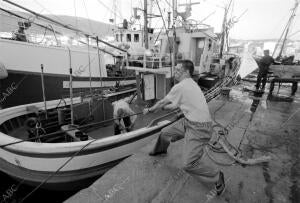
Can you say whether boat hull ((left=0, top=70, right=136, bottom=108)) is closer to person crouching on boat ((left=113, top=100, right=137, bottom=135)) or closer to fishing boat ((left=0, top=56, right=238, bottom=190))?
fishing boat ((left=0, top=56, right=238, bottom=190))

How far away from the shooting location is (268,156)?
310 cm

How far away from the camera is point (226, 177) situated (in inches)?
103

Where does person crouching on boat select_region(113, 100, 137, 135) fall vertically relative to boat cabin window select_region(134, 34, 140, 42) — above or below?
below

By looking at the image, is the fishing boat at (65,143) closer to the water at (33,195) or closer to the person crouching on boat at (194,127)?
the water at (33,195)

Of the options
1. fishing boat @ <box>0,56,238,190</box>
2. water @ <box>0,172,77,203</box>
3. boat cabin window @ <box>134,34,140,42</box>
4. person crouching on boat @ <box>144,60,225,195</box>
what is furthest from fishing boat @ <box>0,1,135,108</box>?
boat cabin window @ <box>134,34,140,42</box>

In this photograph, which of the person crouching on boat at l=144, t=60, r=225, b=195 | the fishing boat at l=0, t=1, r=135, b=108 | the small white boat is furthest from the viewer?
the fishing boat at l=0, t=1, r=135, b=108

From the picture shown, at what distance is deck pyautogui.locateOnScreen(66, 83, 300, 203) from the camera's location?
224 cm

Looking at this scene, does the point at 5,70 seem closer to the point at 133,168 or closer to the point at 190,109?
the point at 133,168

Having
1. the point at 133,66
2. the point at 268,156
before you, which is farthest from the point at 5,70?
the point at 268,156

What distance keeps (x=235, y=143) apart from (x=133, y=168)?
2193mm

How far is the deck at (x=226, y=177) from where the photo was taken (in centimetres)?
224

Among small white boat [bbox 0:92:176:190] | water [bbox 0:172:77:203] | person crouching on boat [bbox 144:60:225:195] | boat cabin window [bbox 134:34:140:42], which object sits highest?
boat cabin window [bbox 134:34:140:42]

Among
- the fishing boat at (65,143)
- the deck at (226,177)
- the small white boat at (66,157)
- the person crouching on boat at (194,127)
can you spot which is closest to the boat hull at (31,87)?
the fishing boat at (65,143)

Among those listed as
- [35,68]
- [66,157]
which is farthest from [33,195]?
[35,68]
